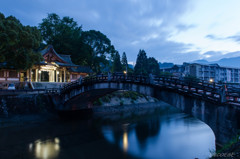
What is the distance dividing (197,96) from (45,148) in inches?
571

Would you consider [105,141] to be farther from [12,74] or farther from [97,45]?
[97,45]

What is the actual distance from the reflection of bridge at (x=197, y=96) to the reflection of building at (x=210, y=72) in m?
55.7

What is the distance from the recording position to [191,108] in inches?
551

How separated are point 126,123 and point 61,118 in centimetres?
1132

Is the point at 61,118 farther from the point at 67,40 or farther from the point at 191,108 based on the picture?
the point at 67,40

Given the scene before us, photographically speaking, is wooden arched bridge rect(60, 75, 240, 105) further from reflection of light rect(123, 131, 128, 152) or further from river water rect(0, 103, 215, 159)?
reflection of light rect(123, 131, 128, 152)

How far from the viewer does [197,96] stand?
13367 millimetres

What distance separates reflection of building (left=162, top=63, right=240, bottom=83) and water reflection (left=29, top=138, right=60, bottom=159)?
6419 cm

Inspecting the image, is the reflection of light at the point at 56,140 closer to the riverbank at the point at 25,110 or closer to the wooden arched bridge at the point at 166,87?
the riverbank at the point at 25,110

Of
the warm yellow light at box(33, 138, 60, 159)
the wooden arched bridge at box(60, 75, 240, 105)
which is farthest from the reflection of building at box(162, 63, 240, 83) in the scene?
the warm yellow light at box(33, 138, 60, 159)

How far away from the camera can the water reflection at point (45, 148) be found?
45.8ft

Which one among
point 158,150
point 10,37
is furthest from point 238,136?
point 10,37

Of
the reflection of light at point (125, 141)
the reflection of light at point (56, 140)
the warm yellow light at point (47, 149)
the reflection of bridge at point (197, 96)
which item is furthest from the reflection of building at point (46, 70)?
the reflection of light at point (125, 141)

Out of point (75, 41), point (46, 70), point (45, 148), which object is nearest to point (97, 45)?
point (75, 41)
